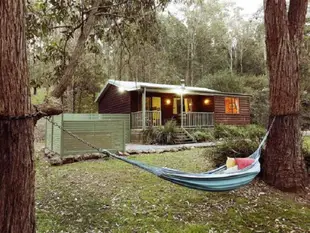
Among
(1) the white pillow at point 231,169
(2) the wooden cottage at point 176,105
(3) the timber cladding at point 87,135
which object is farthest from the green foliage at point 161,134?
(1) the white pillow at point 231,169

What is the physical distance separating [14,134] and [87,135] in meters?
6.20

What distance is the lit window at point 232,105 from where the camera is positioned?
55.7 feet

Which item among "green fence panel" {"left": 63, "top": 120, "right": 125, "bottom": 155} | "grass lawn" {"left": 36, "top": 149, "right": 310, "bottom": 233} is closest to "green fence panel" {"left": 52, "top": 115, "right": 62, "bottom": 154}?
"green fence panel" {"left": 63, "top": 120, "right": 125, "bottom": 155}

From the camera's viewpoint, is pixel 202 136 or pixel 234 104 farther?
pixel 234 104

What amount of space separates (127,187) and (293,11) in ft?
14.1

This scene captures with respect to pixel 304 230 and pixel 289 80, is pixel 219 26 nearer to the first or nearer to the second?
pixel 289 80

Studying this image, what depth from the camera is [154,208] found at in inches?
143

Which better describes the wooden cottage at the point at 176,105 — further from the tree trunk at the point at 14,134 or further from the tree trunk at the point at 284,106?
the tree trunk at the point at 14,134

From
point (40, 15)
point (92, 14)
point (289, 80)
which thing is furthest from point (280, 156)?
point (40, 15)

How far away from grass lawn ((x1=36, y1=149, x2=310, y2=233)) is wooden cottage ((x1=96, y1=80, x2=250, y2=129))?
28.5 feet

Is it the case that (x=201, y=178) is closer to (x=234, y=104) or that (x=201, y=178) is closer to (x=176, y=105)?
(x=176, y=105)

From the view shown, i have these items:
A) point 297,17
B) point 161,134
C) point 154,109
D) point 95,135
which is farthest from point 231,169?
point 154,109

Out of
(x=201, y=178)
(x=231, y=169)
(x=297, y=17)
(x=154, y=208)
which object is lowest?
(x=154, y=208)

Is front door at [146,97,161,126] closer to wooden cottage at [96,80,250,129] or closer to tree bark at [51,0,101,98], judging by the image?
wooden cottage at [96,80,250,129]
